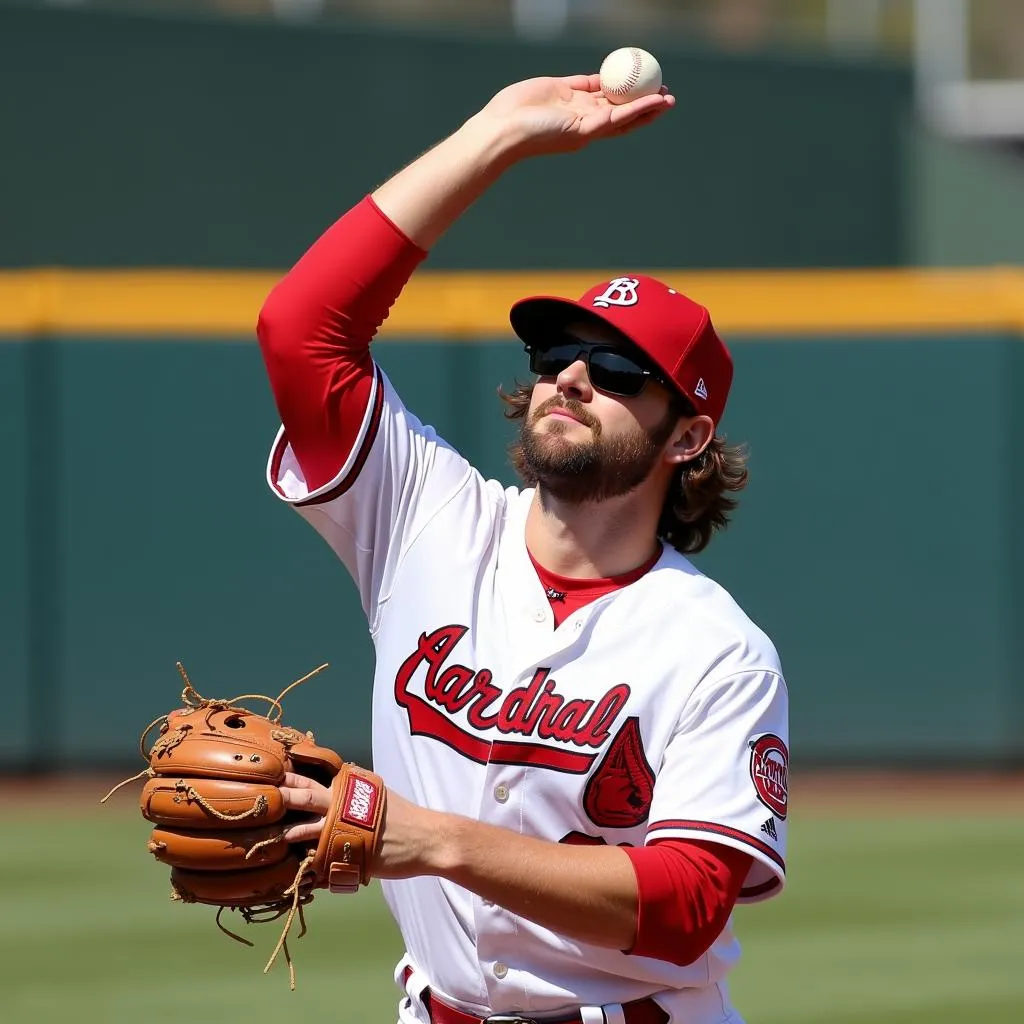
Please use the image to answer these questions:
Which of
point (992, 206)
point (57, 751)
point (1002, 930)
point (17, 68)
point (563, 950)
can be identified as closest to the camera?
point (563, 950)

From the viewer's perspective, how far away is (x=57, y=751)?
26.7 feet

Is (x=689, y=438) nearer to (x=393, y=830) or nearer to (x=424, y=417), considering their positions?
(x=393, y=830)

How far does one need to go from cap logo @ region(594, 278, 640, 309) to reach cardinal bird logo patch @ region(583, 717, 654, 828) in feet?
2.29

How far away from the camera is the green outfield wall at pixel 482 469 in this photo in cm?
815

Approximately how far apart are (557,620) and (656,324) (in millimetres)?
506

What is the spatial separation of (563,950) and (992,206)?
37.1ft

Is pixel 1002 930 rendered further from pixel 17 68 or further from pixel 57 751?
pixel 17 68

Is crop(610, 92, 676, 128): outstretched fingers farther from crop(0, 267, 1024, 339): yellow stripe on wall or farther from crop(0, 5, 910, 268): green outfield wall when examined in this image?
crop(0, 5, 910, 268): green outfield wall

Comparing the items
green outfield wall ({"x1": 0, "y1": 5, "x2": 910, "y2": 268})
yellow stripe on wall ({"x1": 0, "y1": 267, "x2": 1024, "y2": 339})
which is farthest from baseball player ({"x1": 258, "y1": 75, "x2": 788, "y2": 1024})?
green outfield wall ({"x1": 0, "y1": 5, "x2": 910, "y2": 268})

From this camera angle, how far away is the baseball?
9.78 ft

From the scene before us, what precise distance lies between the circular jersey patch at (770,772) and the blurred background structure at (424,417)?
8.60 feet

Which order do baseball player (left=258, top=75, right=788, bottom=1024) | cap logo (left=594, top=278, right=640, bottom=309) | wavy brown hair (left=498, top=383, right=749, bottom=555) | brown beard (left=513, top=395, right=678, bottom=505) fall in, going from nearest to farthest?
baseball player (left=258, top=75, right=788, bottom=1024), brown beard (left=513, top=395, right=678, bottom=505), cap logo (left=594, top=278, right=640, bottom=309), wavy brown hair (left=498, top=383, right=749, bottom=555)

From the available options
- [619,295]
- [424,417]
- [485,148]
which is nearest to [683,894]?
[619,295]

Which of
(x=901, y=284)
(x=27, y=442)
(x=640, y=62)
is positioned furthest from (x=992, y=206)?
(x=640, y=62)
